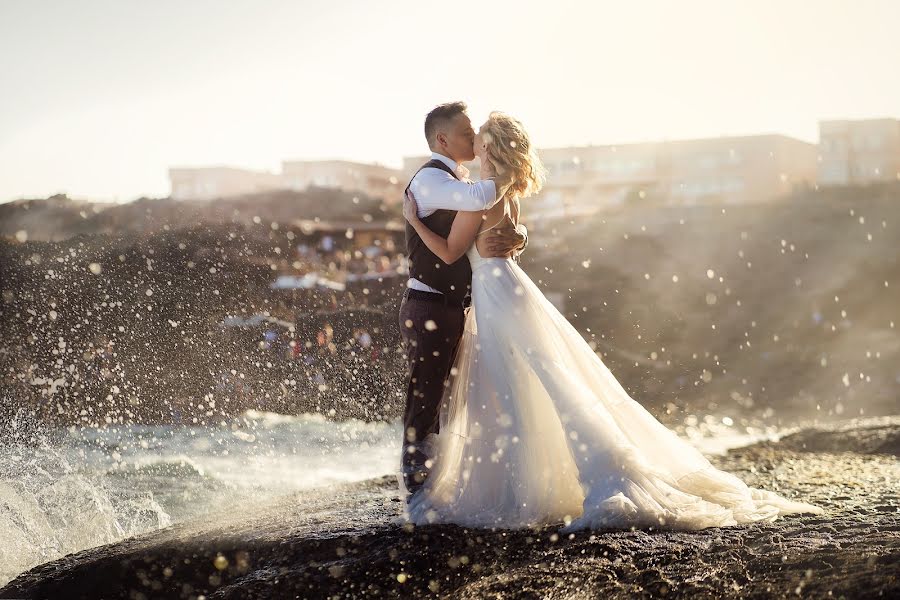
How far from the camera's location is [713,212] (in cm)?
4378

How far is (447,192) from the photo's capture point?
15.0ft

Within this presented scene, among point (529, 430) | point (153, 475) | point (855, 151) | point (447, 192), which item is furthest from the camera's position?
point (855, 151)

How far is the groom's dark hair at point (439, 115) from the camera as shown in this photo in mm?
4789

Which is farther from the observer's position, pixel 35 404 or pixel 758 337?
pixel 758 337

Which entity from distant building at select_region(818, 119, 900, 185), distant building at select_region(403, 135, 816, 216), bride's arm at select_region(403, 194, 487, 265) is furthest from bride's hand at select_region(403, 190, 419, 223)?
distant building at select_region(818, 119, 900, 185)

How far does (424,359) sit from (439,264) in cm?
58

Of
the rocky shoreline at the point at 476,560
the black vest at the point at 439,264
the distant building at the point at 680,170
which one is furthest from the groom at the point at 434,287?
the distant building at the point at 680,170

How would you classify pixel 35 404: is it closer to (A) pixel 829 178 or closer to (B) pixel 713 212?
(B) pixel 713 212

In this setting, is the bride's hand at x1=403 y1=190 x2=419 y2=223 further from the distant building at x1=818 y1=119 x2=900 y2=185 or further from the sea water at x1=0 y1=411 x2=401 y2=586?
the distant building at x1=818 y1=119 x2=900 y2=185

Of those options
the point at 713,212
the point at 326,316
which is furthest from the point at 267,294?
the point at 713,212

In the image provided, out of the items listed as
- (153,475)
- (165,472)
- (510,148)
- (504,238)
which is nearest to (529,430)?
(504,238)

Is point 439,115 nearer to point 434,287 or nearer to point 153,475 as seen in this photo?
point 434,287

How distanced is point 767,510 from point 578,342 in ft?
4.59

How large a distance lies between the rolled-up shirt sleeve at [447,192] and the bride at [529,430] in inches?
3.6
